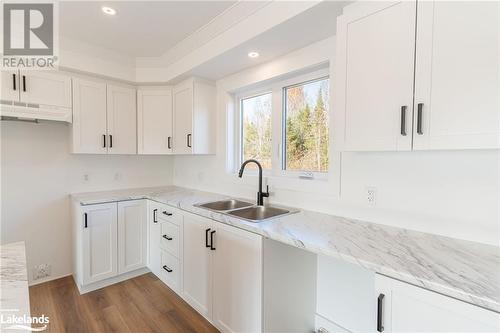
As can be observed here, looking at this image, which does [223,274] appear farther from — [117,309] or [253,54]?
[253,54]

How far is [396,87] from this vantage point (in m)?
1.21

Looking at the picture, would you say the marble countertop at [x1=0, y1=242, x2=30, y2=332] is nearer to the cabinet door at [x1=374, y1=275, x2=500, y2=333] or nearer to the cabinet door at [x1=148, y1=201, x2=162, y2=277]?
the cabinet door at [x1=374, y1=275, x2=500, y2=333]

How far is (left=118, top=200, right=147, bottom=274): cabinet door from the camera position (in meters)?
2.54

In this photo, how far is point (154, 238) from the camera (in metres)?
2.60

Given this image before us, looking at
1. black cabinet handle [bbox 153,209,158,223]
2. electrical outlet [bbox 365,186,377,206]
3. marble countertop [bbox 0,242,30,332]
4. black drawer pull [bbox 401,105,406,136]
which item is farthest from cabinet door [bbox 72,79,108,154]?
black drawer pull [bbox 401,105,406,136]

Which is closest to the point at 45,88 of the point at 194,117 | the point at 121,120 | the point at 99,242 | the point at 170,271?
the point at 121,120

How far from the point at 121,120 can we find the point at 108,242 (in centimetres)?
133

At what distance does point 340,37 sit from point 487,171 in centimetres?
102

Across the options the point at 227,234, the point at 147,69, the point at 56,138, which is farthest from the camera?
the point at 147,69

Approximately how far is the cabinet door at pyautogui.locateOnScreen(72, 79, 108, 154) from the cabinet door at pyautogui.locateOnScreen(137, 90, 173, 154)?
0.39 meters

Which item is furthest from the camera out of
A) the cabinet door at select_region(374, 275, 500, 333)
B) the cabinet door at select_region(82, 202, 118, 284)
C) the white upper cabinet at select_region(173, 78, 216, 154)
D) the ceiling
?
the white upper cabinet at select_region(173, 78, 216, 154)

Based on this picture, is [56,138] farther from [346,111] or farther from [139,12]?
[346,111]

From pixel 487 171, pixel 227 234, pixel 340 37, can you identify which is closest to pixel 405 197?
pixel 487 171

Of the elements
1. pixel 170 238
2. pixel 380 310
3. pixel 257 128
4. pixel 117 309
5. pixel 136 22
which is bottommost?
pixel 117 309
